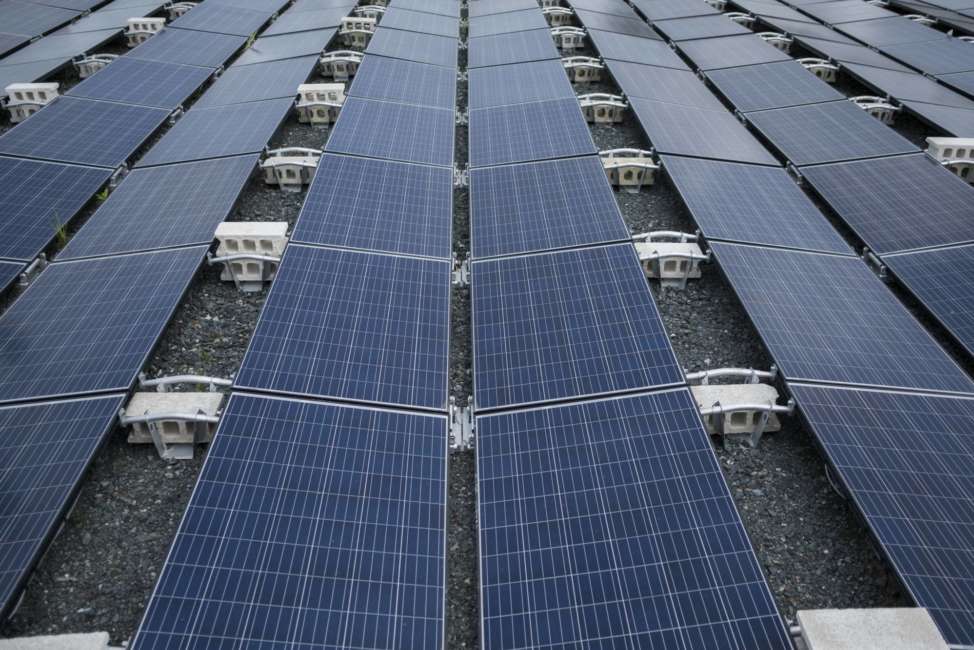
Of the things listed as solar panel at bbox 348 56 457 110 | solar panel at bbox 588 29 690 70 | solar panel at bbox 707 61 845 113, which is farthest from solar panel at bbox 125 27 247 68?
solar panel at bbox 707 61 845 113

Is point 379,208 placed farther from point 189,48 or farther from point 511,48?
point 189,48

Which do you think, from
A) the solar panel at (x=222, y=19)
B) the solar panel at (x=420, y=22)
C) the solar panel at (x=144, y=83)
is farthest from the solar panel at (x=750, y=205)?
the solar panel at (x=222, y=19)

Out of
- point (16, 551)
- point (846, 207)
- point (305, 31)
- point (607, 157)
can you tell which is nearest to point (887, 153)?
point (846, 207)

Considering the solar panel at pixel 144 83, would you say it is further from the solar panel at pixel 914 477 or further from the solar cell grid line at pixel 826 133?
the solar panel at pixel 914 477

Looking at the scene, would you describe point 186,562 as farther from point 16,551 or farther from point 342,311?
point 342,311

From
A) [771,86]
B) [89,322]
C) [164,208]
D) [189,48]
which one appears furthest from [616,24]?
[89,322]
